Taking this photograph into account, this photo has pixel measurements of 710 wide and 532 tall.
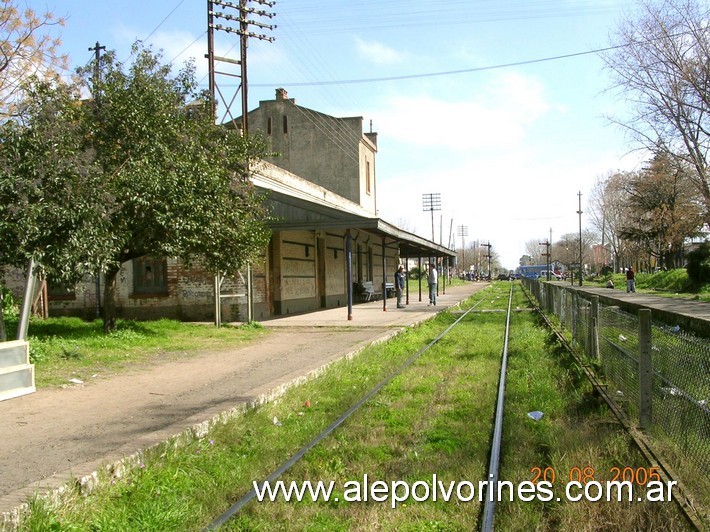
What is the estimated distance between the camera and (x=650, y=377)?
581cm

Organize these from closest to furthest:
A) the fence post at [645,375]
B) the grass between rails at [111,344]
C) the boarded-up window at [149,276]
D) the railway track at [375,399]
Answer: the railway track at [375,399] < the fence post at [645,375] < the grass between rails at [111,344] < the boarded-up window at [149,276]

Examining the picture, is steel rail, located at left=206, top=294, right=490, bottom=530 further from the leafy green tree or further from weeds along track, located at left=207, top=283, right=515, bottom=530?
the leafy green tree

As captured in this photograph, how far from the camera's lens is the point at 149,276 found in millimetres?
20047

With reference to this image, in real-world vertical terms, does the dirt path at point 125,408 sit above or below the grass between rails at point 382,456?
above

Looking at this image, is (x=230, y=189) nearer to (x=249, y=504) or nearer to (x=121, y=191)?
(x=121, y=191)

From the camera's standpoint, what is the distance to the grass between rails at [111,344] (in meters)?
10.1

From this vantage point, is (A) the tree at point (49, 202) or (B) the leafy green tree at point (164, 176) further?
(B) the leafy green tree at point (164, 176)

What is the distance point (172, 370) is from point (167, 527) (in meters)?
6.59

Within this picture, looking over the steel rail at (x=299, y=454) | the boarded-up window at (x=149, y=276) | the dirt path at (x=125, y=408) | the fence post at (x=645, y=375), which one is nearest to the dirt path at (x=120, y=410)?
the dirt path at (x=125, y=408)

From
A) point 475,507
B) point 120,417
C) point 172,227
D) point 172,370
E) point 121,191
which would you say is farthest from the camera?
point 172,227

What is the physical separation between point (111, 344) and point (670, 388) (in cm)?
1040

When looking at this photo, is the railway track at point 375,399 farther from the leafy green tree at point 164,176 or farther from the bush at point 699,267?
the bush at point 699,267

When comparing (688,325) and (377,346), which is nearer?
(377,346)

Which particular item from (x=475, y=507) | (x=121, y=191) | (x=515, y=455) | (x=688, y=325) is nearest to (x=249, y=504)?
(x=475, y=507)
